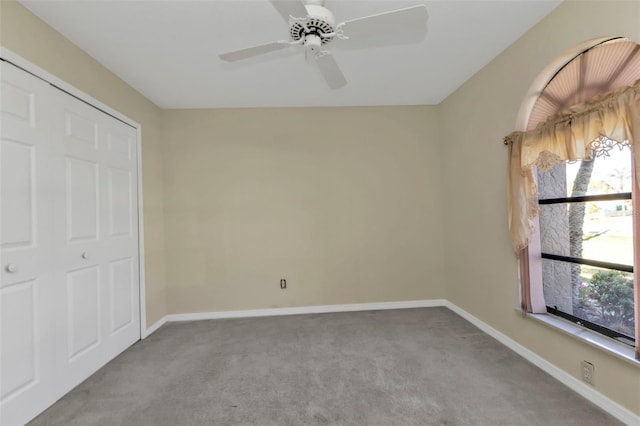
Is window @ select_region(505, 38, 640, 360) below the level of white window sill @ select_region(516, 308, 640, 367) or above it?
above

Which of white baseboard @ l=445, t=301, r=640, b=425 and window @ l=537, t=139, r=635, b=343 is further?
window @ l=537, t=139, r=635, b=343

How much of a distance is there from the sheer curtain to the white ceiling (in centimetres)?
83

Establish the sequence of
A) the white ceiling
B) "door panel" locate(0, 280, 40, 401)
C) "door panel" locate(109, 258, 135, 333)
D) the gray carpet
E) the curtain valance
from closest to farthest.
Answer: the curtain valance < "door panel" locate(0, 280, 40, 401) < the gray carpet < the white ceiling < "door panel" locate(109, 258, 135, 333)

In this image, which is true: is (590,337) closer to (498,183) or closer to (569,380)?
(569,380)

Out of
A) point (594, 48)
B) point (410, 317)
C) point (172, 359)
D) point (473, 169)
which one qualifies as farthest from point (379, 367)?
point (594, 48)

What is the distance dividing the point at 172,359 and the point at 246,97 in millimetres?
2755

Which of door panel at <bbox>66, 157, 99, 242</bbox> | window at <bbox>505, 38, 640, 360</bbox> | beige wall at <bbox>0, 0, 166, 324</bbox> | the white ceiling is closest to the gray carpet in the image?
window at <bbox>505, 38, 640, 360</bbox>

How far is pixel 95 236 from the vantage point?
2303 mm

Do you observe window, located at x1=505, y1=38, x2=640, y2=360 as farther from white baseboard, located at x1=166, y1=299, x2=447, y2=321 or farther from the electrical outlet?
white baseboard, located at x1=166, y1=299, x2=447, y2=321

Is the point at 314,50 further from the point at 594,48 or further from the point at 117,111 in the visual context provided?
the point at 117,111

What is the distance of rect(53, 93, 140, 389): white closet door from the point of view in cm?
202

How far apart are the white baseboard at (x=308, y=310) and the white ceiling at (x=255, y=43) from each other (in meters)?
2.56

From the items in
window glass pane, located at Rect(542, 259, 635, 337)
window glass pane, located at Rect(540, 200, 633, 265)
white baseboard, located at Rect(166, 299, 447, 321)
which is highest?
window glass pane, located at Rect(540, 200, 633, 265)

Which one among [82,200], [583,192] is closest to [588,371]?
[583,192]
